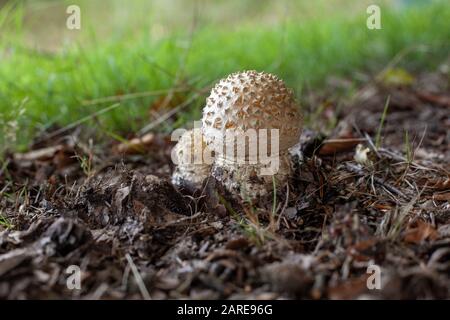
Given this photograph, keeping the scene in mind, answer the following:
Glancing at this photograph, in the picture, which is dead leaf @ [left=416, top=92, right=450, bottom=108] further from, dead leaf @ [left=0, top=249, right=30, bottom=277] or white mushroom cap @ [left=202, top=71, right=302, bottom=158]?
dead leaf @ [left=0, top=249, right=30, bottom=277]

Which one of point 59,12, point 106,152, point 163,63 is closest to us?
point 106,152

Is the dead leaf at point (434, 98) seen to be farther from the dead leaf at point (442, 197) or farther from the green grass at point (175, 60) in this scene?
the dead leaf at point (442, 197)

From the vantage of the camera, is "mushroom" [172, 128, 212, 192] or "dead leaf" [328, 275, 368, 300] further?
"mushroom" [172, 128, 212, 192]

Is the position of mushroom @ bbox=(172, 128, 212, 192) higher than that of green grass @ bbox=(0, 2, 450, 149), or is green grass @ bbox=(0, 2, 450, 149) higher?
green grass @ bbox=(0, 2, 450, 149)

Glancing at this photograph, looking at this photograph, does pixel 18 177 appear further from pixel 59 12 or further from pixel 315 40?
pixel 59 12

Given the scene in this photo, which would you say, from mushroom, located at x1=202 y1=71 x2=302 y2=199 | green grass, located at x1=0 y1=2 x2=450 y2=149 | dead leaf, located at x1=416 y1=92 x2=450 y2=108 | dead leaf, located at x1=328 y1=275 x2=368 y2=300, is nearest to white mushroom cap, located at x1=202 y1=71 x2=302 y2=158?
Answer: mushroom, located at x1=202 y1=71 x2=302 y2=199

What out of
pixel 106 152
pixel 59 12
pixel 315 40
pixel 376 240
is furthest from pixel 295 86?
pixel 59 12

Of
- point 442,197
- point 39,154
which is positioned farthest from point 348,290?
point 39,154
